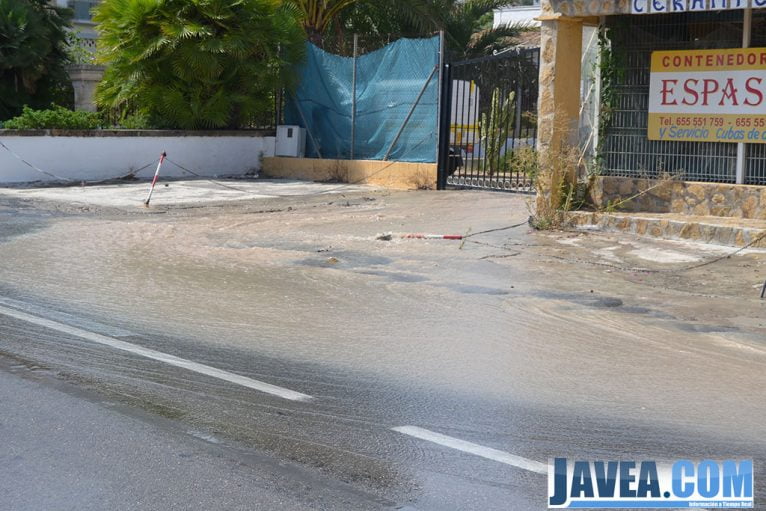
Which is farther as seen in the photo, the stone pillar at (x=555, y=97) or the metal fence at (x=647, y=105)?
the stone pillar at (x=555, y=97)

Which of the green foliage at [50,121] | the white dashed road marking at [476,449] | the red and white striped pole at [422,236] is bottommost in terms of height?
the white dashed road marking at [476,449]

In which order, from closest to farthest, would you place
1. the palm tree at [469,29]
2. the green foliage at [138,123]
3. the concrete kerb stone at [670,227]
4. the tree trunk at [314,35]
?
the concrete kerb stone at [670,227], the green foliage at [138,123], the tree trunk at [314,35], the palm tree at [469,29]

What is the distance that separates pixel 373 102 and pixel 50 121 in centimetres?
642

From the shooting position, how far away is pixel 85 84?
25.0 metres

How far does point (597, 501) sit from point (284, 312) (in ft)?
14.9

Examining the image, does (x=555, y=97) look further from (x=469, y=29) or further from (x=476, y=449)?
(x=469, y=29)

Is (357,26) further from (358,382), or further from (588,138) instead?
(358,382)

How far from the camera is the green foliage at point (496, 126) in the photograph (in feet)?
60.1

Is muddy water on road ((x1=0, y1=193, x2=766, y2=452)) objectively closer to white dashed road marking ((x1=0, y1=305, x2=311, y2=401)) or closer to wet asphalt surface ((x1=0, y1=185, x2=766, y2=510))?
wet asphalt surface ((x1=0, y1=185, x2=766, y2=510))

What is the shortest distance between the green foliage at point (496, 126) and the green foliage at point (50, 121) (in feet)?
26.6

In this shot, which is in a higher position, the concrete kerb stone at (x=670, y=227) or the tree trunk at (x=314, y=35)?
the tree trunk at (x=314, y=35)

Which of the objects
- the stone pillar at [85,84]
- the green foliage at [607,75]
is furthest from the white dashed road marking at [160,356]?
the stone pillar at [85,84]

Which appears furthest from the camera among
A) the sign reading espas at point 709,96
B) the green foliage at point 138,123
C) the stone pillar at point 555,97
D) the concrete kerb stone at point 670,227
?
the green foliage at point 138,123

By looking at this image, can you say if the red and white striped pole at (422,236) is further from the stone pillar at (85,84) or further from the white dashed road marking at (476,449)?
the stone pillar at (85,84)
